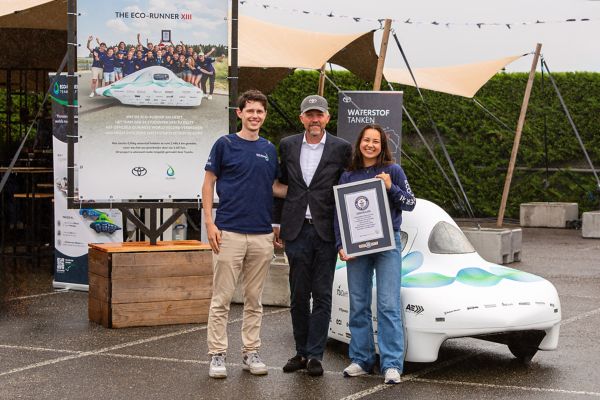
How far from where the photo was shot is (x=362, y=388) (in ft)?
22.0

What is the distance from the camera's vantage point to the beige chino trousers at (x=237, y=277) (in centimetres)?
695

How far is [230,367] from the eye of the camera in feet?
23.9

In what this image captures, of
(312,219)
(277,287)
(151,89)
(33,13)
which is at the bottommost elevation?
A: (277,287)

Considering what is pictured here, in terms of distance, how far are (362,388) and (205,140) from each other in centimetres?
313

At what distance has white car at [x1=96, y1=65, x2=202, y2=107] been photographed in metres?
8.88

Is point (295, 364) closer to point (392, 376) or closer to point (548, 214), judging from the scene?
point (392, 376)

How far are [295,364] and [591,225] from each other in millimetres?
12659

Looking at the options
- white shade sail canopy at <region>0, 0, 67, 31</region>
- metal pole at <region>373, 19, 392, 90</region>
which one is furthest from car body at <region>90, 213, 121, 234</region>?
metal pole at <region>373, 19, 392, 90</region>

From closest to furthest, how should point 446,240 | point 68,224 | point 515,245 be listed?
1. point 446,240
2. point 68,224
3. point 515,245

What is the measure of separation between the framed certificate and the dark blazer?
12cm

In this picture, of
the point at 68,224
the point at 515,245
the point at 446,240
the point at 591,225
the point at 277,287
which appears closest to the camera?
the point at 446,240

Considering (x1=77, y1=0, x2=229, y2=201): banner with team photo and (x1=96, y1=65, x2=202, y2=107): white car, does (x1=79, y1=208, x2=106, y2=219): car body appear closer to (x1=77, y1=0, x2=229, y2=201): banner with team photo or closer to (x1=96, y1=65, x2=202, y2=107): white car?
(x1=77, y1=0, x2=229, y2=201): banner with team photo

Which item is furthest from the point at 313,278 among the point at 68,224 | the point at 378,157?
the point at 68,224

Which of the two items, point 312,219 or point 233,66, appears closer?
point 312,219
